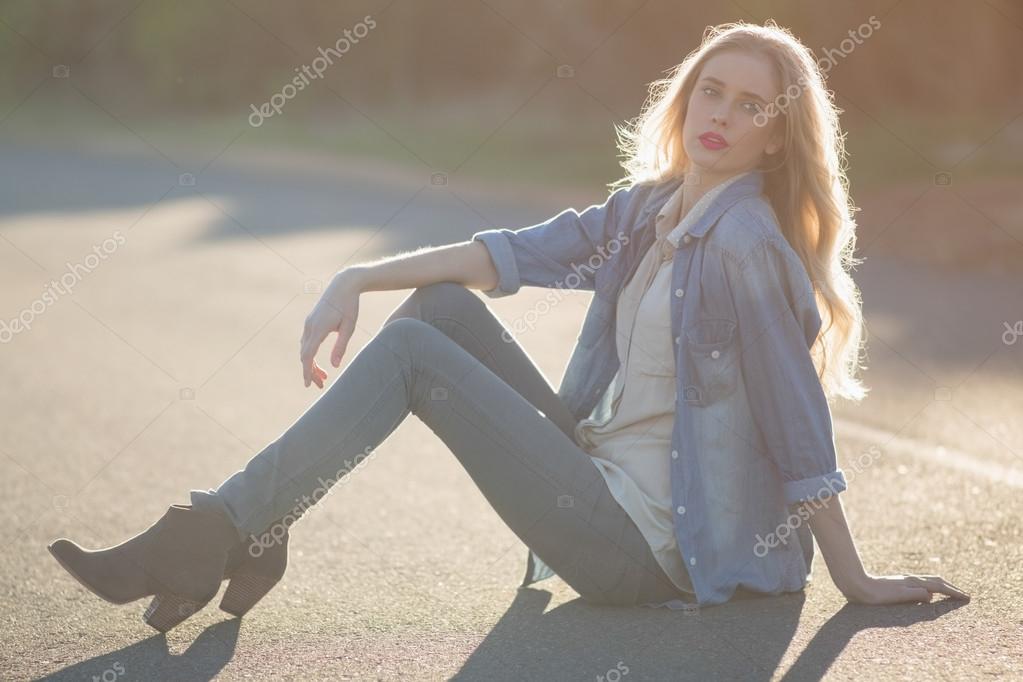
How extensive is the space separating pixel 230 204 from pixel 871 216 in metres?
8.34

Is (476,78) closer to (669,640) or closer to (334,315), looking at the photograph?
(334,315)

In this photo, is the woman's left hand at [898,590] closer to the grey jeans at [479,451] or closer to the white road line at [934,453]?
the grey jeans at [479,451]

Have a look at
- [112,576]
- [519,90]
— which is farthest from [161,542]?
[519,90]

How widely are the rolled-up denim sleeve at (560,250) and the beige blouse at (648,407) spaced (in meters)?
0.20

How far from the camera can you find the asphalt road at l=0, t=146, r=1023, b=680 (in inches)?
129

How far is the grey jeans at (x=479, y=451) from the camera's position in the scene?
3.21 meters

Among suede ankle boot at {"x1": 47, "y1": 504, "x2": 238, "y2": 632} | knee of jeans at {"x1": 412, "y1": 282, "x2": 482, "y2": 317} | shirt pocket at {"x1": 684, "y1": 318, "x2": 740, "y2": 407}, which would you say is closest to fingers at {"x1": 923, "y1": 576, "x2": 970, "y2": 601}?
shirt pocket at {"x1": 684, "y1": 318, "x2": 740, "y2": 407}

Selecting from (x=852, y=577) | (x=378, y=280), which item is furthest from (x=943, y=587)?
(x=378, y=280)

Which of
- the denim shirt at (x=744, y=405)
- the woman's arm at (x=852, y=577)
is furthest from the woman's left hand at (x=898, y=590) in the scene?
the denim shirt at (x=744, y=405)

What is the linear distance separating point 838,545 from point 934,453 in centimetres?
242

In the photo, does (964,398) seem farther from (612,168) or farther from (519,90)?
(519,90)

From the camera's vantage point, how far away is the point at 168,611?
131 inches

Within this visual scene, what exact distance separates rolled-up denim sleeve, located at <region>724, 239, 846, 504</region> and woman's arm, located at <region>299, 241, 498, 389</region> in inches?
30.8

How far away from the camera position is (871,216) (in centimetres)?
1354
